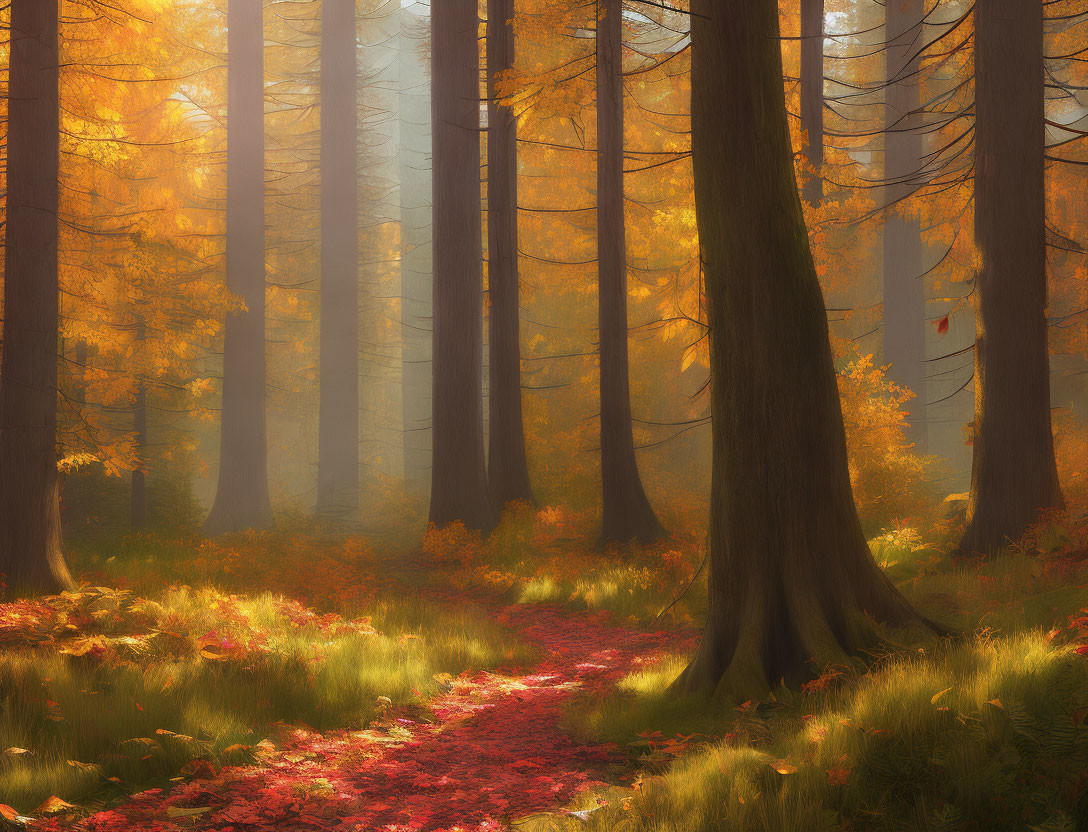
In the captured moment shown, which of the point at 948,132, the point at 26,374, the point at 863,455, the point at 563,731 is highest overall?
the point at 948,132

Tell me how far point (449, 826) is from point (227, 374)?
663 inches

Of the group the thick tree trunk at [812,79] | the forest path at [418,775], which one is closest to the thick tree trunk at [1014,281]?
the forest path at [418,775]

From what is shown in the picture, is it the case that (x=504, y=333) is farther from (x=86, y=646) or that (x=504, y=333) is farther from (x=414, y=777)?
(x=414, y=777)

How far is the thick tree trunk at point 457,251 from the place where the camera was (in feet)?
47.6

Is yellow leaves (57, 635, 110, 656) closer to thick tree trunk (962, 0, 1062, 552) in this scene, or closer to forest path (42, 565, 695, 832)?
forest path (42, 565, 695, 832)

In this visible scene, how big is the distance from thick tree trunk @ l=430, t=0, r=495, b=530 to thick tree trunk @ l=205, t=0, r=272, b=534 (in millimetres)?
6505

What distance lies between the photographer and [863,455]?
1268cm

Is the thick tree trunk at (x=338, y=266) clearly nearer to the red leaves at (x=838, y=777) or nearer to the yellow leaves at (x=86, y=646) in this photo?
the yellow leaves at (x=86, y=646)

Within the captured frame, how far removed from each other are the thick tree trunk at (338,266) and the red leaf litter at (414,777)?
17.0m

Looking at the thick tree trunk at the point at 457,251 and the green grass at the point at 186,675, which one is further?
the thick tree trunk at the point at 457,251

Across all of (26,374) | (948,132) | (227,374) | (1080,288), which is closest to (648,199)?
(948,132)

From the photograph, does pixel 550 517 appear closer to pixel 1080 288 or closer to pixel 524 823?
pixel 524 823

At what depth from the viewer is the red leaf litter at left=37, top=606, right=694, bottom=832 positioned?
4004 mm

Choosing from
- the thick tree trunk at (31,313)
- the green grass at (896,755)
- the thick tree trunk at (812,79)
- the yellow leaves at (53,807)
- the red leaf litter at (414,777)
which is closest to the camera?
the green grass at (896,755)
